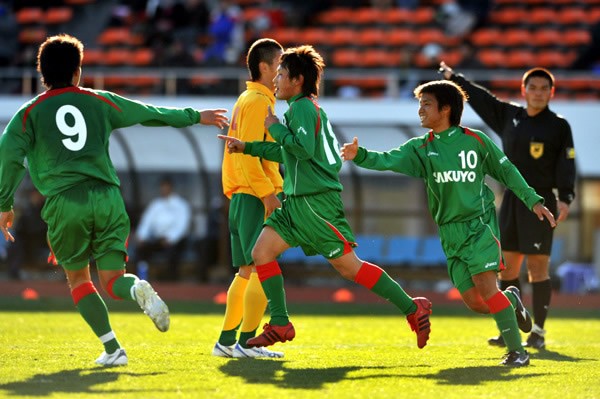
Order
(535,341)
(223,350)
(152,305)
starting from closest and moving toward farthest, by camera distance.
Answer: (152,305), (223,350), (535,341)

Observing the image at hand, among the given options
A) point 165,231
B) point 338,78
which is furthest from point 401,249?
point 165,231

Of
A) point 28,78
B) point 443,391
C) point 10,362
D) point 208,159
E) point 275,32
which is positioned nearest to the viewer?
point 443,391

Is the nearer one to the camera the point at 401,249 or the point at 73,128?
the point at 73,128

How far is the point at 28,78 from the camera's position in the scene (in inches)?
899

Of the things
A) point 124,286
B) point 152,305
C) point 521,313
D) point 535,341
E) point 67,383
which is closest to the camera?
point 67,383

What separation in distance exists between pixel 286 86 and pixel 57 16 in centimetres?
1938

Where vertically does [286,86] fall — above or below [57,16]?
below

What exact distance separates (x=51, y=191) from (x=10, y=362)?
3.94ft

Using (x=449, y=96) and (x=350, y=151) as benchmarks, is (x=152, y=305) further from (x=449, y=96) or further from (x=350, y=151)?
(x=449, y=96)

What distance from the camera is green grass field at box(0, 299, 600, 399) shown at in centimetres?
671

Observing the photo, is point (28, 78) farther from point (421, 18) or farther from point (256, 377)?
point (256, 377)

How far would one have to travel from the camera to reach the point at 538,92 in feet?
32.2

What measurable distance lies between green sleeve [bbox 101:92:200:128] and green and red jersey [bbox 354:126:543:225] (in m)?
1.14

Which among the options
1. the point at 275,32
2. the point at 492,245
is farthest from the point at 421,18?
the point at 492,245
